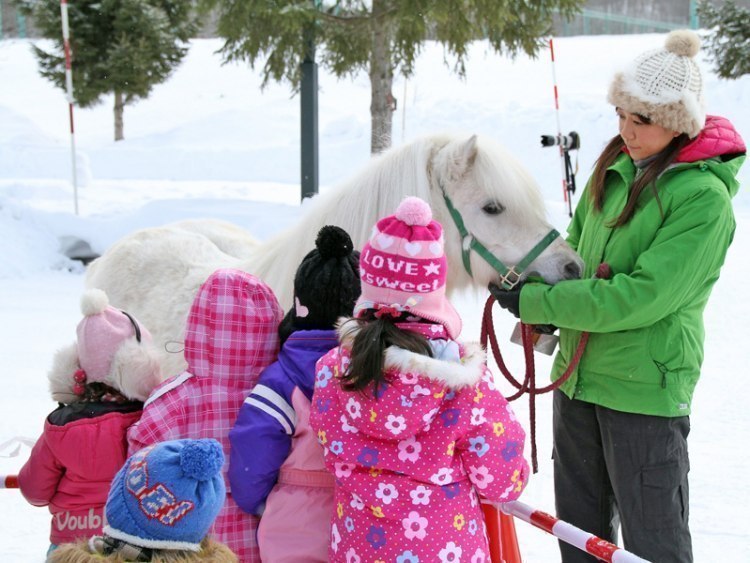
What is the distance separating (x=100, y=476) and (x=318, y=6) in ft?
31.0

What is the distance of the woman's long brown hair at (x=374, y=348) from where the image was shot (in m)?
1.64

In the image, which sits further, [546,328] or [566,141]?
[566,141]

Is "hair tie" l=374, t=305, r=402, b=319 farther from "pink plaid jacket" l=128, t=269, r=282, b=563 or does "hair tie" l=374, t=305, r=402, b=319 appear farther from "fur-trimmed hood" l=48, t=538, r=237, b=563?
"fur-trimmed hood" l=48, t=538, r=237, b=563

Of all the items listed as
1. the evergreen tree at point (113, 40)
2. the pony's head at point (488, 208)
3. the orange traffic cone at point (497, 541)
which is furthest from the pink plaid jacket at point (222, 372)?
the evergreen tree at point (113, 40)

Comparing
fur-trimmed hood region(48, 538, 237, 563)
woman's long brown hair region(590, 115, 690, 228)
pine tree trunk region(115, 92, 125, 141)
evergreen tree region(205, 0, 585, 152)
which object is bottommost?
pine tree trunk region(115, 92, 125, 141)

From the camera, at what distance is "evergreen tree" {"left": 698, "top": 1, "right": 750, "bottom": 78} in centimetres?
1952

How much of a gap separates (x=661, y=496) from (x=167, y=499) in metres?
1.42

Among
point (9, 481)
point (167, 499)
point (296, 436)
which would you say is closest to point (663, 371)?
point (296, 436)

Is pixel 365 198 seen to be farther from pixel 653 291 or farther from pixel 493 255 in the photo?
pixel 653 291

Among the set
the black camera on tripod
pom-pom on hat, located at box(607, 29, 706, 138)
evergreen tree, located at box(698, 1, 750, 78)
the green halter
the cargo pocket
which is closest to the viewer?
pom-pom on hat, located at box(607, 29, 706, 138)

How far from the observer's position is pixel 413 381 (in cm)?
166

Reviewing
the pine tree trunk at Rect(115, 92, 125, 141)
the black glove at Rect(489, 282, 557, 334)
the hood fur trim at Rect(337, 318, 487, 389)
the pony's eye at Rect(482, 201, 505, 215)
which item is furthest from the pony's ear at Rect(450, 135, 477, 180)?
the pine tree trunk at Rect(115, 92, 125, 141)

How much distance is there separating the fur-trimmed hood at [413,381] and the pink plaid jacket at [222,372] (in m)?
0.36

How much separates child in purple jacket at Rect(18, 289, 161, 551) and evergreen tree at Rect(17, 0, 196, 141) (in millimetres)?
21087
